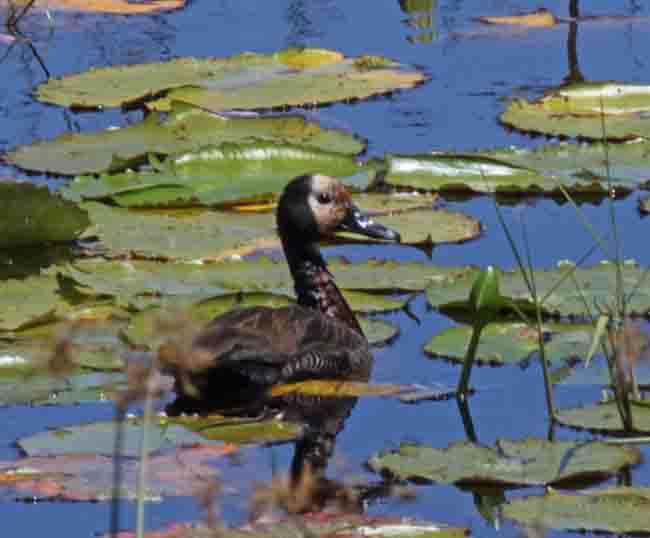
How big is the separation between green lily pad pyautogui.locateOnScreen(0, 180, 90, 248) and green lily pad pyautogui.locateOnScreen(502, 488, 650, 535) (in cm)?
291

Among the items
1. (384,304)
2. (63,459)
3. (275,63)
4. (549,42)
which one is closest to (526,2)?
(549,42)

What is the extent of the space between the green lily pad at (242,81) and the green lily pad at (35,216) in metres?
1.95

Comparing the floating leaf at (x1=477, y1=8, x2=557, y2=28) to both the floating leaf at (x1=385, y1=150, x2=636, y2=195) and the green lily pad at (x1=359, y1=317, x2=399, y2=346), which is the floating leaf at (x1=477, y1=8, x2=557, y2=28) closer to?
the floating leaf at (x1=385, y1=150, x2=636, y2=195)


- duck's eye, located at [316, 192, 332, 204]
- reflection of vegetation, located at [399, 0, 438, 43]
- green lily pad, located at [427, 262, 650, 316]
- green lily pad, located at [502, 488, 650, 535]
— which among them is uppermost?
duck's eye, located at [316, 192, 332, 204]

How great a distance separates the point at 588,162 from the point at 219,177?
4.99 feet

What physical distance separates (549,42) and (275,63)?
1599 mm

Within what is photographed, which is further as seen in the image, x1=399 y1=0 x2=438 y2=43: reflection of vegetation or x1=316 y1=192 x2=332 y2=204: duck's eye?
x1=399 y1=0 x2=438 y2=43: reflection of vegetation

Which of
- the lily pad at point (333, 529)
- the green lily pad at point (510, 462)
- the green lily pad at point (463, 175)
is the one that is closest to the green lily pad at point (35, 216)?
the green lily pad at point (463, 175)

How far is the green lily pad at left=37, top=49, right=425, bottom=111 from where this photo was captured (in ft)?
31.9

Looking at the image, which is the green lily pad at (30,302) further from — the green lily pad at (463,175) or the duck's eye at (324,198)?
the green lily pad at (463,175)

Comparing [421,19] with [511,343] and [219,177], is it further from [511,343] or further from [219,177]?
[511,343]

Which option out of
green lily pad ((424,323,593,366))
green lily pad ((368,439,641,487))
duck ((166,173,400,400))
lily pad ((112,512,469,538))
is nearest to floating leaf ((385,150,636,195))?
duck ((166,173,400,400))

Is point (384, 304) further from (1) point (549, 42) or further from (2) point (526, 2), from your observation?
(2) point (526, 2)

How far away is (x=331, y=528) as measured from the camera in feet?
16.3
